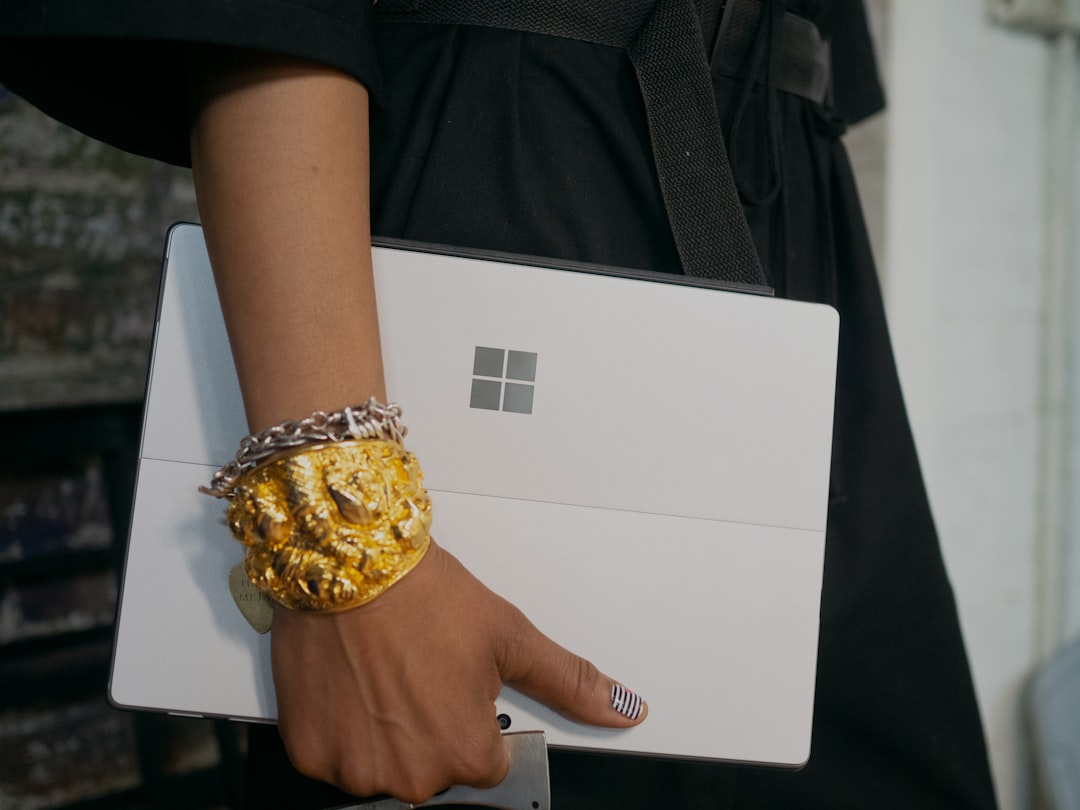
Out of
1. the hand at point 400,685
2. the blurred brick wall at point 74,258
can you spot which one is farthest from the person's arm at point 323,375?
the blurred brick wall at point 74,258

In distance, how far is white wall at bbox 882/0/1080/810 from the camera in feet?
4.46

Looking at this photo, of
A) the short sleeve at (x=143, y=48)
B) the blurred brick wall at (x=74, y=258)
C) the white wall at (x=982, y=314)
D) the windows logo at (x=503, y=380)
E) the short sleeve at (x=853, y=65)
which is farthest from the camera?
the white wall at (x=982, y=314)

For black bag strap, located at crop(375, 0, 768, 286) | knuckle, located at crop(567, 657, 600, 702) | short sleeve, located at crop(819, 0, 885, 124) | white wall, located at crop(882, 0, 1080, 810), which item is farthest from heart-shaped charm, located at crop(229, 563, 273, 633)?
white wall, located at crop(882, 0, 1080, 810)

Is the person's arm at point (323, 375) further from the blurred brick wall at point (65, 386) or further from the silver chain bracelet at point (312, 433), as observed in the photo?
the blurred brick wall at point (65, 386)

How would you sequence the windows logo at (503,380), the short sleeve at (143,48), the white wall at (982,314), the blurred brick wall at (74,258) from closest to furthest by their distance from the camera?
1. the short sleeve at (143,48)
2. the windows logo at (503,380)
3. the blurred brick wall at (74,258)
4. the white wall at (982,314)

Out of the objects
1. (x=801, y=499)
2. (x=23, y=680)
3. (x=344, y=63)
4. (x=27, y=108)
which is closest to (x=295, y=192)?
(x=344, y=63)

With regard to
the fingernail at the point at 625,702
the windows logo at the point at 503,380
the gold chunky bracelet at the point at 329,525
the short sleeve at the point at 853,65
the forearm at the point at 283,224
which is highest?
the short sleeve at the point at 853,65

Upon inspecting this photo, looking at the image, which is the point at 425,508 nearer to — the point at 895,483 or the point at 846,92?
the point at 895,483

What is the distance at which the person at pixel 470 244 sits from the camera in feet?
1.24

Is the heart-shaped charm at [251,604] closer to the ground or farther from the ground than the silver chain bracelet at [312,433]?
closer to the ground

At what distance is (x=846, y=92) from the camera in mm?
730

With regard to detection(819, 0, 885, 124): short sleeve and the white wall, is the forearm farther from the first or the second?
the white wall

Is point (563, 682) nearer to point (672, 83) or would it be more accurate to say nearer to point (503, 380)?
point (503, 380)

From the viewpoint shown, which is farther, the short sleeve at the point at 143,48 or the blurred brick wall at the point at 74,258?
the blurred brick wall at the point at 74,258
